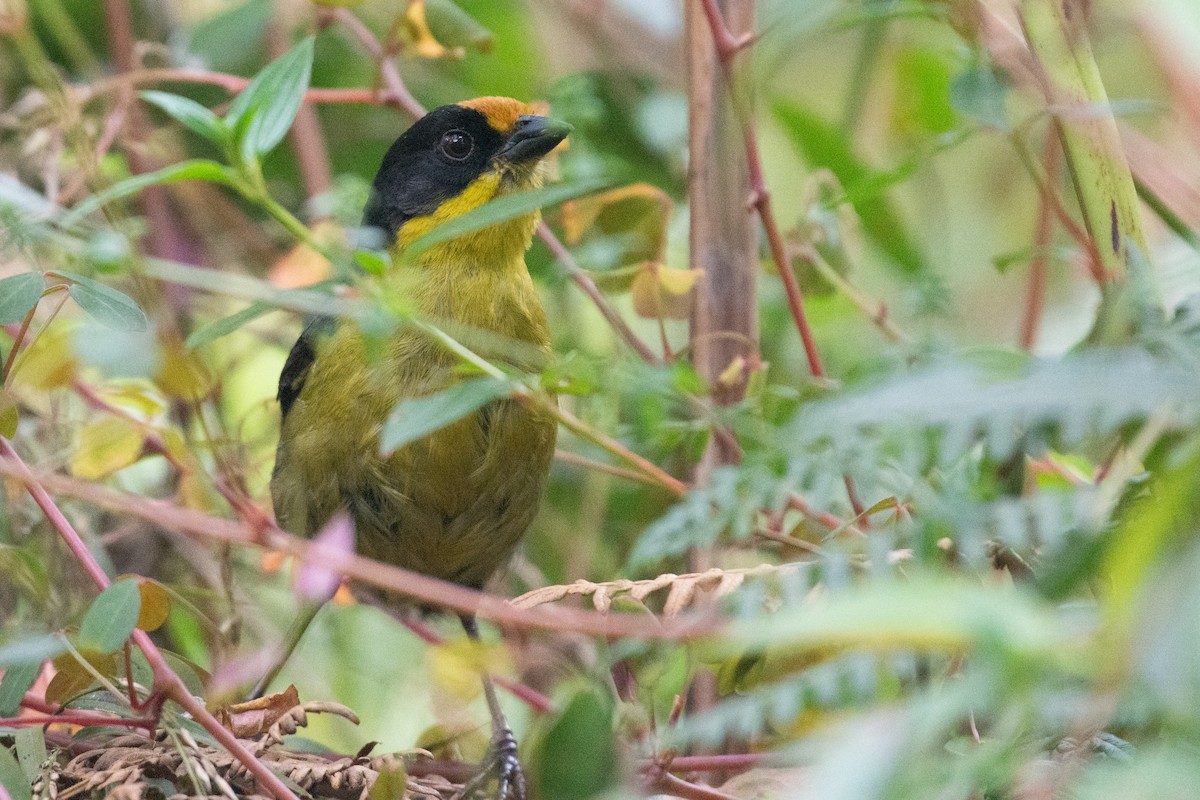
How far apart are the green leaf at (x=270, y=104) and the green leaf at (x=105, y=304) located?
0.24 metres

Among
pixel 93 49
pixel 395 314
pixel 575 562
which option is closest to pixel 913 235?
pixel 575 562

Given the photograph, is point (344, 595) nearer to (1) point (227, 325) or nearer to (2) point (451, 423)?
(2) point (451, 423)

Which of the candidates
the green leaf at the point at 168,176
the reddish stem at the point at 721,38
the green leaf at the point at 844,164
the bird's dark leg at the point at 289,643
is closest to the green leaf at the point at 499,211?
the green leaf at the point at 168,176

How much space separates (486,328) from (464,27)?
0.54 meters

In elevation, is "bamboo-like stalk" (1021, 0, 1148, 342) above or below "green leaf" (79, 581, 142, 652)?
above

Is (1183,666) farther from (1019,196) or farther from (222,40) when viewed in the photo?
(1019,196)

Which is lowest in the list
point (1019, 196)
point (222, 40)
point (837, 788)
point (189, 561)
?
point (189, 561)

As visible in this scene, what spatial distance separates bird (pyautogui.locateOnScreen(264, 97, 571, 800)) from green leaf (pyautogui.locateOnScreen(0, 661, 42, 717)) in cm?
81

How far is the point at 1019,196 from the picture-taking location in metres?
4.30

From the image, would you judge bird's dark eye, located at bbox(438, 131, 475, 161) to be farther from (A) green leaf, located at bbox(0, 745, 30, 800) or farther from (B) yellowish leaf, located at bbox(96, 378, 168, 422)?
(A) green leaf, located at bbox(0, 745, 30, 800)

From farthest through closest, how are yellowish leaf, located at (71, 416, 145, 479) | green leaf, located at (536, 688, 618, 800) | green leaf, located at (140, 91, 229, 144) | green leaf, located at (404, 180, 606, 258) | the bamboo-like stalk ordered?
yellowish leaf, located at (71, 416, 145, 479)
the bamboo-like stalk
green leaf, located at (140, 91, 229, 144)
green leaf, located at (404, 180, 606, 258)
green leaf, located at (536, 688, 618, 800)

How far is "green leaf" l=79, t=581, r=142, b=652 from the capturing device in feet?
3.63

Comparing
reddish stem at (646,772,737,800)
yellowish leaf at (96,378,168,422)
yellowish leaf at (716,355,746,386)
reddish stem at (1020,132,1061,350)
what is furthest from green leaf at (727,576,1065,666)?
reddish stem at (1020,132,1061,350)

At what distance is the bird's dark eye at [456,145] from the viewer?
2.55 metres
